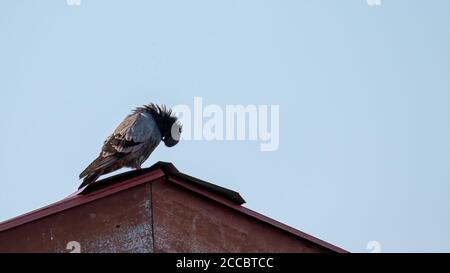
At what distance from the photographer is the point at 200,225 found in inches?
378

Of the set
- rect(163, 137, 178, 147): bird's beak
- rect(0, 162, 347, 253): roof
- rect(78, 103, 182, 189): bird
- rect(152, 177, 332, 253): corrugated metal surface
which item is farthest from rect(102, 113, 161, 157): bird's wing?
rect(152, 177, 332, 253): corrugated metal surface

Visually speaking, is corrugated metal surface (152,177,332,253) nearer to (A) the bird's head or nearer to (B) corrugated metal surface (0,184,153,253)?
(B) corrugated metal surface (0,184,153,253)

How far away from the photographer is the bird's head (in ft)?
45.0

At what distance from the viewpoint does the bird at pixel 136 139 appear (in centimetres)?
1195

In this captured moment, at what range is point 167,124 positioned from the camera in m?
13.9

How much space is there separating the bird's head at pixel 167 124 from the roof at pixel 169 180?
400 cm

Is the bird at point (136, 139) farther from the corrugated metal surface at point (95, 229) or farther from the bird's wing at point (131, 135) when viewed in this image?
the corrugated metal surface at point (95, 229)

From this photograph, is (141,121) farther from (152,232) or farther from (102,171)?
(152,232)

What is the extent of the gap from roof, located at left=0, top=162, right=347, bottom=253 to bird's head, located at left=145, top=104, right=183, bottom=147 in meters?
4.00

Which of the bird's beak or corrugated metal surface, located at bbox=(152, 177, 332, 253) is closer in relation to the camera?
corrugated metal surface, located at bbox=(152, 177, 332, 253)

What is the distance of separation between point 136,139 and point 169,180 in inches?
132
